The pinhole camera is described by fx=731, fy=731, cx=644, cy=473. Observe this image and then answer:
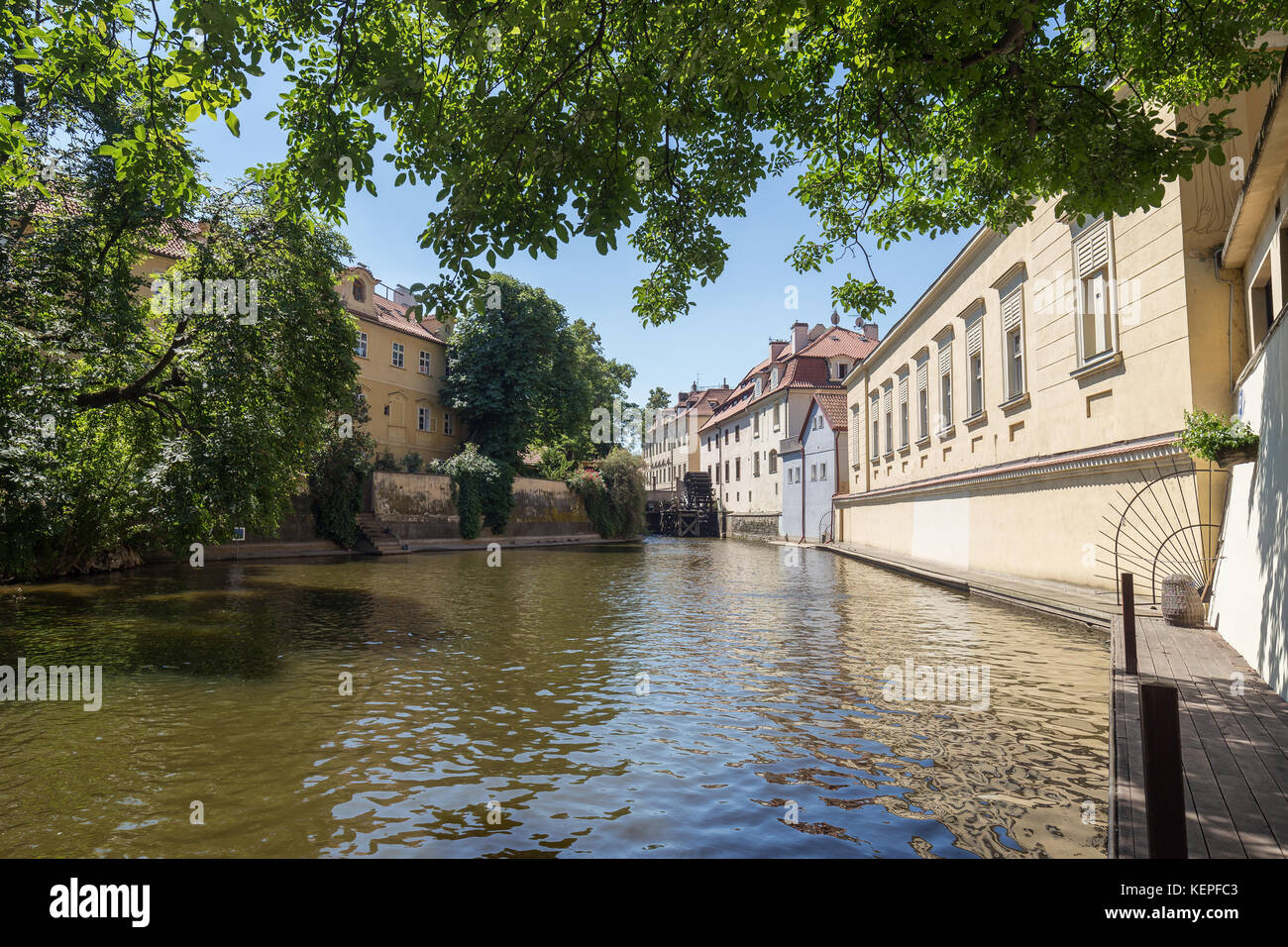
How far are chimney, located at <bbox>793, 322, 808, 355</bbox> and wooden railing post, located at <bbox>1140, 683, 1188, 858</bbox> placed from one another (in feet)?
158

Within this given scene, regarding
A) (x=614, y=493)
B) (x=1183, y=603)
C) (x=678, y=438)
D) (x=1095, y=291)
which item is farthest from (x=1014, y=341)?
(x=678, y=438)

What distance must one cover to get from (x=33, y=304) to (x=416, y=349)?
1184 inches

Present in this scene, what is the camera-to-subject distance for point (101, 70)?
771 centimetres

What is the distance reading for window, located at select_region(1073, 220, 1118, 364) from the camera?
1216 cm

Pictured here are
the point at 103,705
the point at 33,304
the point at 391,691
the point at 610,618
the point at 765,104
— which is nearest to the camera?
the point at 103,705

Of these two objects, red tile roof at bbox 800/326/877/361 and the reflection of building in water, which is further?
red tile roof at bbox 800/326/877/361

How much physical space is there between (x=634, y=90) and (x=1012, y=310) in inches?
519

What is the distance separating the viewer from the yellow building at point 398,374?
127ft

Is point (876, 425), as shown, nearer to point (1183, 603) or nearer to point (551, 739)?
point (1183, 603)

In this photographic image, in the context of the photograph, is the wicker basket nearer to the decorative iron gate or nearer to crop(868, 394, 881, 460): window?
the decorative iron gate

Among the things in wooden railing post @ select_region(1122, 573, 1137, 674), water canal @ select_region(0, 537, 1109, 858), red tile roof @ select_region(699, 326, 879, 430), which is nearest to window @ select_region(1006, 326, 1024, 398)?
water canal @ select_region(0, 537, 1109, 858)

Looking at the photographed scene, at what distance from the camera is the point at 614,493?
156ft
